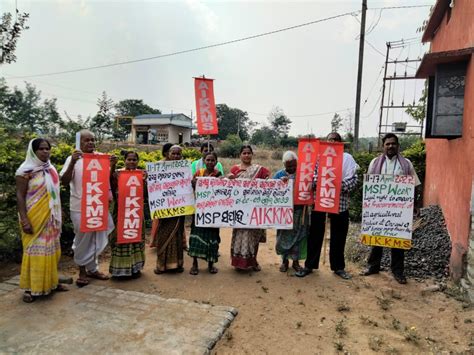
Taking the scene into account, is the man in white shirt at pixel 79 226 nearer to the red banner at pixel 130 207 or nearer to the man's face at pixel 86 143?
the man's face at pixel 86 143

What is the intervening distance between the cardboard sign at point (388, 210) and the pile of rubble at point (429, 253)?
0.66 meters

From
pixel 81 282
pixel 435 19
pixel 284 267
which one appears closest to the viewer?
pixel 81 282

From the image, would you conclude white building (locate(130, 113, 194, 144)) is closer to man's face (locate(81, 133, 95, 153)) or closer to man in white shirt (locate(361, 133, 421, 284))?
man's face (locate(81, 133, 95, 153))

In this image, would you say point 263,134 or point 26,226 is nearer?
point 26,226

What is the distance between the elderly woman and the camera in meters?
4.65

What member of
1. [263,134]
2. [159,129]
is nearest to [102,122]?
[159,129]

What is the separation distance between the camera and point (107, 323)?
3.23 metres

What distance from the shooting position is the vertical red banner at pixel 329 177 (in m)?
4.38

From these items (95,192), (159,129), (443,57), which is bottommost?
(95,192)

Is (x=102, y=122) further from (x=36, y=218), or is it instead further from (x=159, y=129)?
(x=159, y=129)

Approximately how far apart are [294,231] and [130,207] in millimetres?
2211

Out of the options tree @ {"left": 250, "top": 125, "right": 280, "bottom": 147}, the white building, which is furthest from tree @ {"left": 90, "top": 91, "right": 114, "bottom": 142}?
tree @ {"left": 250, "top": 125, "right": 280, "bottom": 147}

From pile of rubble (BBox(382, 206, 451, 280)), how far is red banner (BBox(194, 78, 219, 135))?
3.46 meters

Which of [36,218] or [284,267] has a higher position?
[36,218]
